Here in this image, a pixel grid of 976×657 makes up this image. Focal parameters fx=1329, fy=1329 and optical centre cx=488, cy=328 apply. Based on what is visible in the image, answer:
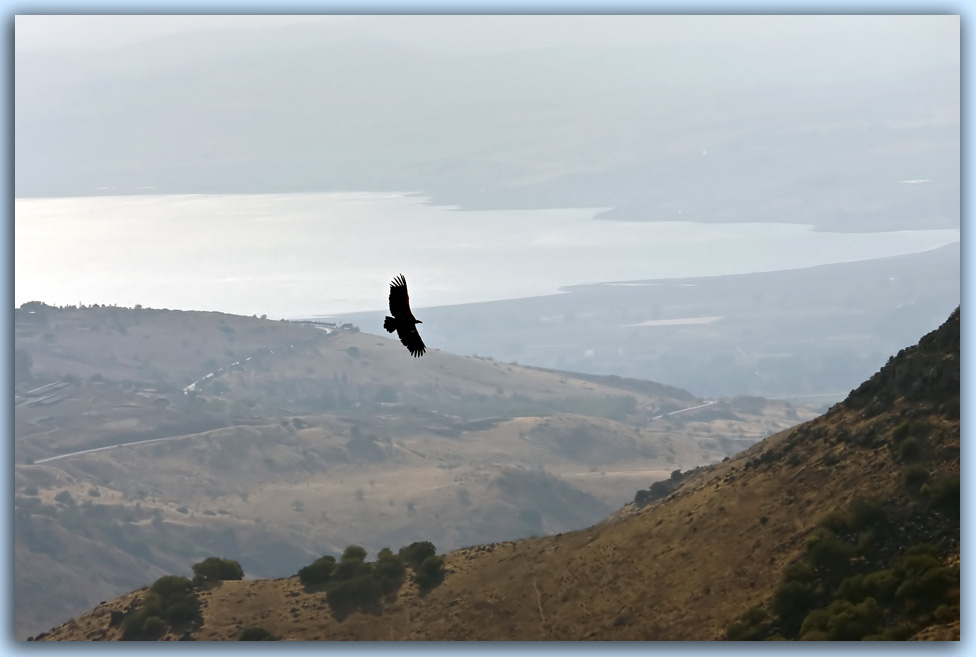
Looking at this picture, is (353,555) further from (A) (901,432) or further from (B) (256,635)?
(A) (901,432)

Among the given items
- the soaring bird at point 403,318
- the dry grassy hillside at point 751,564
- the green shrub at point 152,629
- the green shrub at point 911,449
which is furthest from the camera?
the green shrub at point 152,629

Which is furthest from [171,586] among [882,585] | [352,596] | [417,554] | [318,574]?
[882,585]

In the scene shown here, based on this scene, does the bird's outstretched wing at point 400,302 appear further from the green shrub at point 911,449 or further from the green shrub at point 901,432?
the green shrub at point 901,432

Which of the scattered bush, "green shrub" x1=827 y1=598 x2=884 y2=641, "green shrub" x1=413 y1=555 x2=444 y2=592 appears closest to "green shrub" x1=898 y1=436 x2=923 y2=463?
the scattered bush

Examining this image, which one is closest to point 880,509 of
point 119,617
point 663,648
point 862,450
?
point 862,450

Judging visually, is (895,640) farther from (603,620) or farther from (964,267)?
(603,620)

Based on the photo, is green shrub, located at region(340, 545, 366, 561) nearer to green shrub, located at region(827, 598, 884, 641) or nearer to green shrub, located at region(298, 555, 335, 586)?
green shrub, located at region(298, 555, 335, 586)

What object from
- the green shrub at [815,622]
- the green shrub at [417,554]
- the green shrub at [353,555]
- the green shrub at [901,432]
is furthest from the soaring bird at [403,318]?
the green shrub at [353,555]
